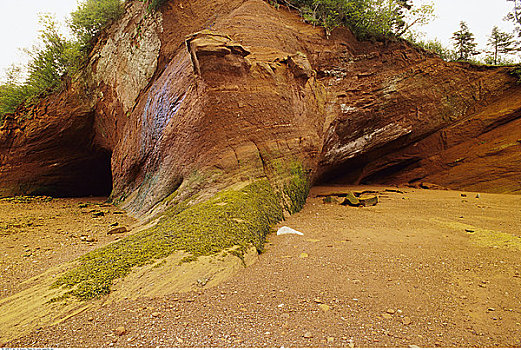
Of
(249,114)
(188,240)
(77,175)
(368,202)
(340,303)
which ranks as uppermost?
(249,114)

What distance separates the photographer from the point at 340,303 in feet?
5.91

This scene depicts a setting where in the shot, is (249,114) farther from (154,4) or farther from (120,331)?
(154,4)

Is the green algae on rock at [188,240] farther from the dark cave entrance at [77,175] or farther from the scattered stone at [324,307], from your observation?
the dark cave entrance at [77,175]

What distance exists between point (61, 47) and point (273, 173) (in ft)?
35.9

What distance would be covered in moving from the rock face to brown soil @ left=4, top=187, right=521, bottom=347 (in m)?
2.75

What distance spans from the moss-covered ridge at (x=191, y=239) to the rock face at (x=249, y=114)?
93 cm

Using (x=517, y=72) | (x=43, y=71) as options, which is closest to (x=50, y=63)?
(x=43, y=71)

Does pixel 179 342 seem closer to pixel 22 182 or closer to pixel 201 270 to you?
pixel 201 270

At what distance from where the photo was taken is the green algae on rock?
84.4 inches

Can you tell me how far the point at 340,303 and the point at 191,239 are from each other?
171cm

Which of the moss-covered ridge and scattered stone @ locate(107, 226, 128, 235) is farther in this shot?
scattered stone @ locate(107, 226, 128, 235)

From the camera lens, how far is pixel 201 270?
7.61 ft

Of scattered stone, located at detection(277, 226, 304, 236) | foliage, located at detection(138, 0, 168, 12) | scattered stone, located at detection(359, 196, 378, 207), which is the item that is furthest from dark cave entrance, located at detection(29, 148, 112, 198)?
scattered stone, located at detection(359, 196, 378, 207)

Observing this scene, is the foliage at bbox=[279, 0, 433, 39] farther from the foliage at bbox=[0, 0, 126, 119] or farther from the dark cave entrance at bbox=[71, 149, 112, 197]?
the dark cave entrance at bbox=[71, 149, 112, 197]
